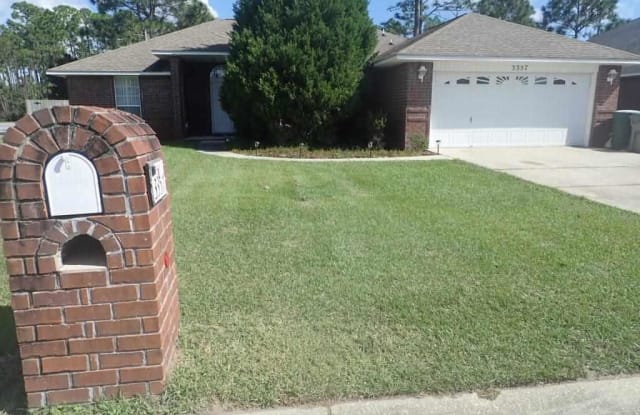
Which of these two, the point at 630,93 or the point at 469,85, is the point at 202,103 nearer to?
the point at 469,85

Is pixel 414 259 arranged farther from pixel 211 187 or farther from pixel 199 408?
pixel 211 187

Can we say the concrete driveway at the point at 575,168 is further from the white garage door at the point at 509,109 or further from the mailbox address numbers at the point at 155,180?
the mailbox address numbers at the point at 155,180

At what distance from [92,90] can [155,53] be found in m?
3.20

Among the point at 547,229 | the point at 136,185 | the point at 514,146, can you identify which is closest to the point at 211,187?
the point at 547,229

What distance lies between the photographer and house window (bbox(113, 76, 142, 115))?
15.9 m

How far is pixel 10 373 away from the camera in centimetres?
262

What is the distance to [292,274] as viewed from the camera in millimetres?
4070

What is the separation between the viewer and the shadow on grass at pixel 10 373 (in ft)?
7.72

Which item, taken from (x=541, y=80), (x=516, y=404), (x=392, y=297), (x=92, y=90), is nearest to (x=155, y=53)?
(x=92, y=90)

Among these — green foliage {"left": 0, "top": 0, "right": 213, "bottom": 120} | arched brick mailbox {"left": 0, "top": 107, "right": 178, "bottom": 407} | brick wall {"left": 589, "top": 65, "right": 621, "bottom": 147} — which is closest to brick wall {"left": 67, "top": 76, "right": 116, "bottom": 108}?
arched brick mailbox {"left": 0, "top": 107, "right": 178, "bottom": 407}

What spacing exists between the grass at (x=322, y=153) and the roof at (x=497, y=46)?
2.58m

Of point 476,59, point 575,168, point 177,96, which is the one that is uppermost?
point 476,59

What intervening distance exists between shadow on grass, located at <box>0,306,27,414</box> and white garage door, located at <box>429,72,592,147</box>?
1204 cm

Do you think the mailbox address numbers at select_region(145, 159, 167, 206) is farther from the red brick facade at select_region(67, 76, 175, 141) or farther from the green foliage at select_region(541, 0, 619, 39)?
the green foliage at select_region(541, 0, 619, 39)
